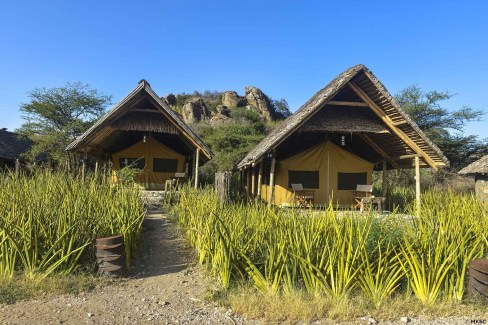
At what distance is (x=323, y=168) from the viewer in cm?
1183

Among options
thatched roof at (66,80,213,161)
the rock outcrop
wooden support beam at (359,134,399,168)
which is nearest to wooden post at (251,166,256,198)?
thatched roof at (66,80,213,161)

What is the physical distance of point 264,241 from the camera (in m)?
4.69

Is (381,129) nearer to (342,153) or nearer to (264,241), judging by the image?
(342,153)

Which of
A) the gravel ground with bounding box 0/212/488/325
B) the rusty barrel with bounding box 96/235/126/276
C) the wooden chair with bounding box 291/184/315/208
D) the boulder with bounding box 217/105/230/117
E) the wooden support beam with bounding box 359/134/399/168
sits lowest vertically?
the gravel ground with bounding box 0/212/488/325

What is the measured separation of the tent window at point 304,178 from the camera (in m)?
11.7

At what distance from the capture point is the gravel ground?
360cm

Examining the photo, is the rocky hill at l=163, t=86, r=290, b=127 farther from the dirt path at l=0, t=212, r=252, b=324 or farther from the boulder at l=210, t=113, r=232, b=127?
the dirt path at l=0, t=212, r=252, b=324

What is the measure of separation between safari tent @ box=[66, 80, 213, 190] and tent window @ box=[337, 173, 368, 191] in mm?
4494

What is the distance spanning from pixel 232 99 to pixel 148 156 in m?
36.3

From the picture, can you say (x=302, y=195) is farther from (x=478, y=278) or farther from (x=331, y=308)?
(x=331, y=308)

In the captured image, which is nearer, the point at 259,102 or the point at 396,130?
the point at 396,130

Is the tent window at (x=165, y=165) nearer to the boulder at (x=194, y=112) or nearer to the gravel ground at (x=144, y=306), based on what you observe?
the gravel ground at (x=144, y=306)

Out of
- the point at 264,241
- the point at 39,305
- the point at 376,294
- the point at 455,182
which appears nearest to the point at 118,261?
the point at 39,305

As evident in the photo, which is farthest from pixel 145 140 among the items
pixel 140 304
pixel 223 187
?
pixel 140 304
